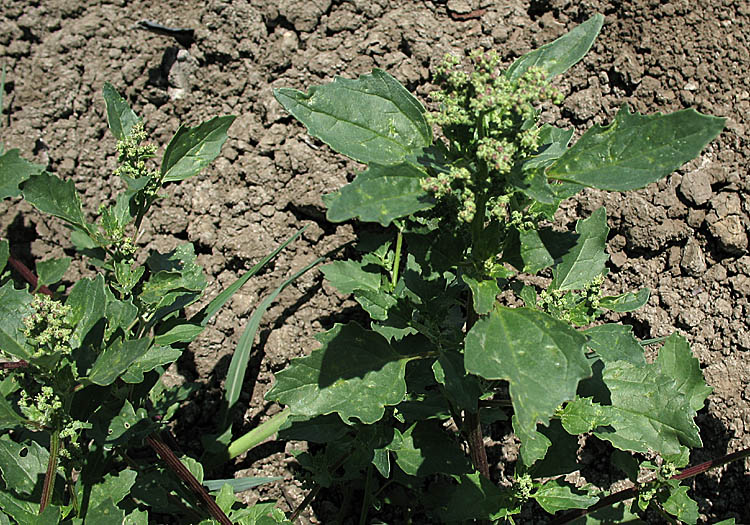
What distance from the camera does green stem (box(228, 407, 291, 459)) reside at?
3.89 m

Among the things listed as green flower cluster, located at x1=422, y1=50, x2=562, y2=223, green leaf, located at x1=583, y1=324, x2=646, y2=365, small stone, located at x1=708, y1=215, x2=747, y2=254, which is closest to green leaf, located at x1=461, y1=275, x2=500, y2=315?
green flower cluster, located at x1=422, y1=50, x2=562, y2=223

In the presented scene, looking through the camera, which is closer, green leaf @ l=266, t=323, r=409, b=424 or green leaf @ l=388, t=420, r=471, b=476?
green leaf @ l=266, t=323, r=409, b=424

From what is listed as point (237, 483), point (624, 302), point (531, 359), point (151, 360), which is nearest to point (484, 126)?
point (531, 359)

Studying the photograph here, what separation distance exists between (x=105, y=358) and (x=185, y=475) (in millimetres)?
832

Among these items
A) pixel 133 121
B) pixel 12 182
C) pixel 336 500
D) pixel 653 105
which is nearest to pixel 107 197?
pixel 12 182

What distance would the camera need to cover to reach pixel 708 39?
4.14 meters

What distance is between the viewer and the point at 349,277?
363cm

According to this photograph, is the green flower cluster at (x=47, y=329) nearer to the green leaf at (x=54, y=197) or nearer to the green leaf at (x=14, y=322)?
the green leaf at (x=14, y=322)

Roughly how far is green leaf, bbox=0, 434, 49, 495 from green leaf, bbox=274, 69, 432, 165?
2.11 metres

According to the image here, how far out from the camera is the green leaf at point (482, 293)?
231cm

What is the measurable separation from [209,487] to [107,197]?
2.17 meters

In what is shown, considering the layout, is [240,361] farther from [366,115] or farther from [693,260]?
[693,260]

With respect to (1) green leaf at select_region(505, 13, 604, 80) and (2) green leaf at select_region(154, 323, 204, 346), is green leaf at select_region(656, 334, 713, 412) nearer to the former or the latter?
(1) green leaf at select_region(505, 13, 604, 80)

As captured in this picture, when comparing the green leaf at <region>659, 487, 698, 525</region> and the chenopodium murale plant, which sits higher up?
the chenopodium murale plant
